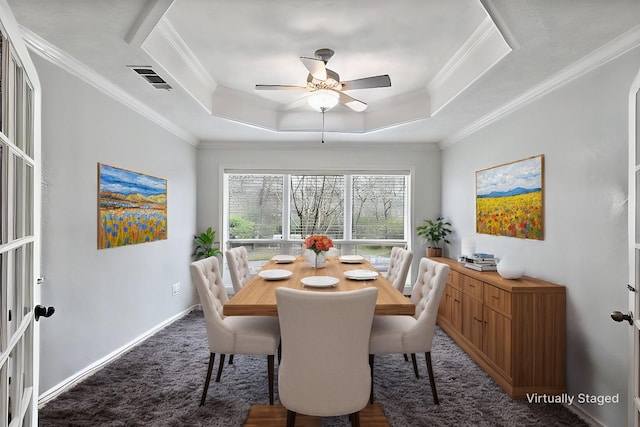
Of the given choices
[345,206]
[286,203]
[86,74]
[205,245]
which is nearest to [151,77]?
[86,74]

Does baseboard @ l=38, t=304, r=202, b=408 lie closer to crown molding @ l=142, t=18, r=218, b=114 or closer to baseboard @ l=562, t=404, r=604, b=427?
crown molding @ l=142, t=18, r=218, b=114

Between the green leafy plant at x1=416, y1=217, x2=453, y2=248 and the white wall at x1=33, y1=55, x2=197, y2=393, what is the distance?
3345 mm

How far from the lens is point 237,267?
11.8 feet

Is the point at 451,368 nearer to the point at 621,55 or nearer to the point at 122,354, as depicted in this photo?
the point at 621,55

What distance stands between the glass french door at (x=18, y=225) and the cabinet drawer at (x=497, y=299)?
9.19 ft

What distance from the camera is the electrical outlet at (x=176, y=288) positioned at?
4441 millimetres

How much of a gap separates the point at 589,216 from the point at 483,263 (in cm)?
113

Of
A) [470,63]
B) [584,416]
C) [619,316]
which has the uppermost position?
[470,63]

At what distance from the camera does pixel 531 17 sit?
1.94 metres

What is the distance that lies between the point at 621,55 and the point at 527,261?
164cm

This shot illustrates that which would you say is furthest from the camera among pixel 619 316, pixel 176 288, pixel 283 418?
pixel 176 288

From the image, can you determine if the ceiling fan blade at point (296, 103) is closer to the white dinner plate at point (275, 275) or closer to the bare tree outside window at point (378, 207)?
the bare tree outside window at point (378, 207)

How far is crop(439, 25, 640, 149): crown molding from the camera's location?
2.10 meters

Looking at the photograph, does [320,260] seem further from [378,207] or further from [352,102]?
[378,207]
